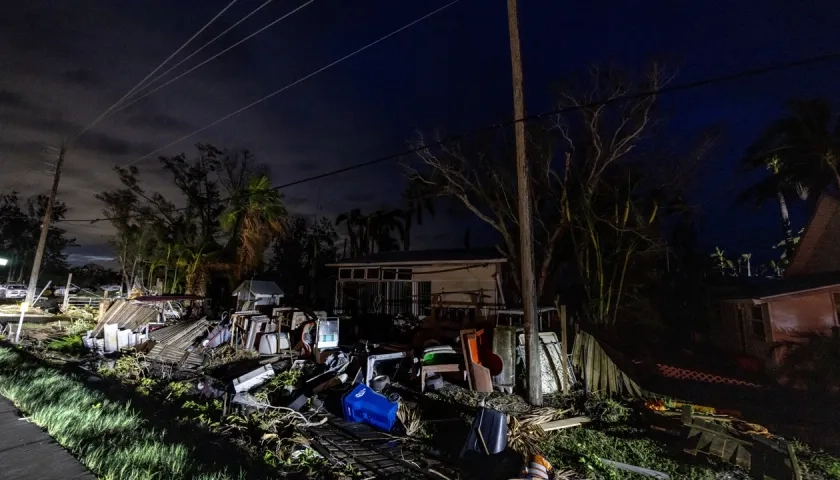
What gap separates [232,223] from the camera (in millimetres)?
24938

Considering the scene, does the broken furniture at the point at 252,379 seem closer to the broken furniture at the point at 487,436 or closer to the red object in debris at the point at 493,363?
the red object in debris at the point at 493,363

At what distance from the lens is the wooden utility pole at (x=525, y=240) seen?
8.77m

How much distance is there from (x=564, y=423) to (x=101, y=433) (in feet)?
25.8

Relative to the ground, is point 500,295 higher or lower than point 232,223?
lower

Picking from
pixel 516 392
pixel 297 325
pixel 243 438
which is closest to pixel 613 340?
pixel 516 392

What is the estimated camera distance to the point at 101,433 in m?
5.68

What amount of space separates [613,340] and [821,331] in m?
6.01

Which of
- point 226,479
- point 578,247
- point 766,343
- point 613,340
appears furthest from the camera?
point 578,247

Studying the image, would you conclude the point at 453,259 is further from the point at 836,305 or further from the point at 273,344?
the point at 836,305

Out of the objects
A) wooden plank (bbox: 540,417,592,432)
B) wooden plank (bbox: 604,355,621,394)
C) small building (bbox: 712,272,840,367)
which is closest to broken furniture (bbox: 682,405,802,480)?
wooden plank (bbox: 540,417,592,432)

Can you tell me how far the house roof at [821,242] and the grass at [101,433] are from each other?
850 inches

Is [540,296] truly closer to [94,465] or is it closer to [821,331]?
[821,331]

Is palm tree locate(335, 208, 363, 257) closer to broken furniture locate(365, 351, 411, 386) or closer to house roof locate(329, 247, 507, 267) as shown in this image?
house roof locate(329, 247, 507, 267)

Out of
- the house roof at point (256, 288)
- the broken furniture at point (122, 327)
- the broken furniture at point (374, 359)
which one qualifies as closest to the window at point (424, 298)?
the house roof at point (256, 288)
